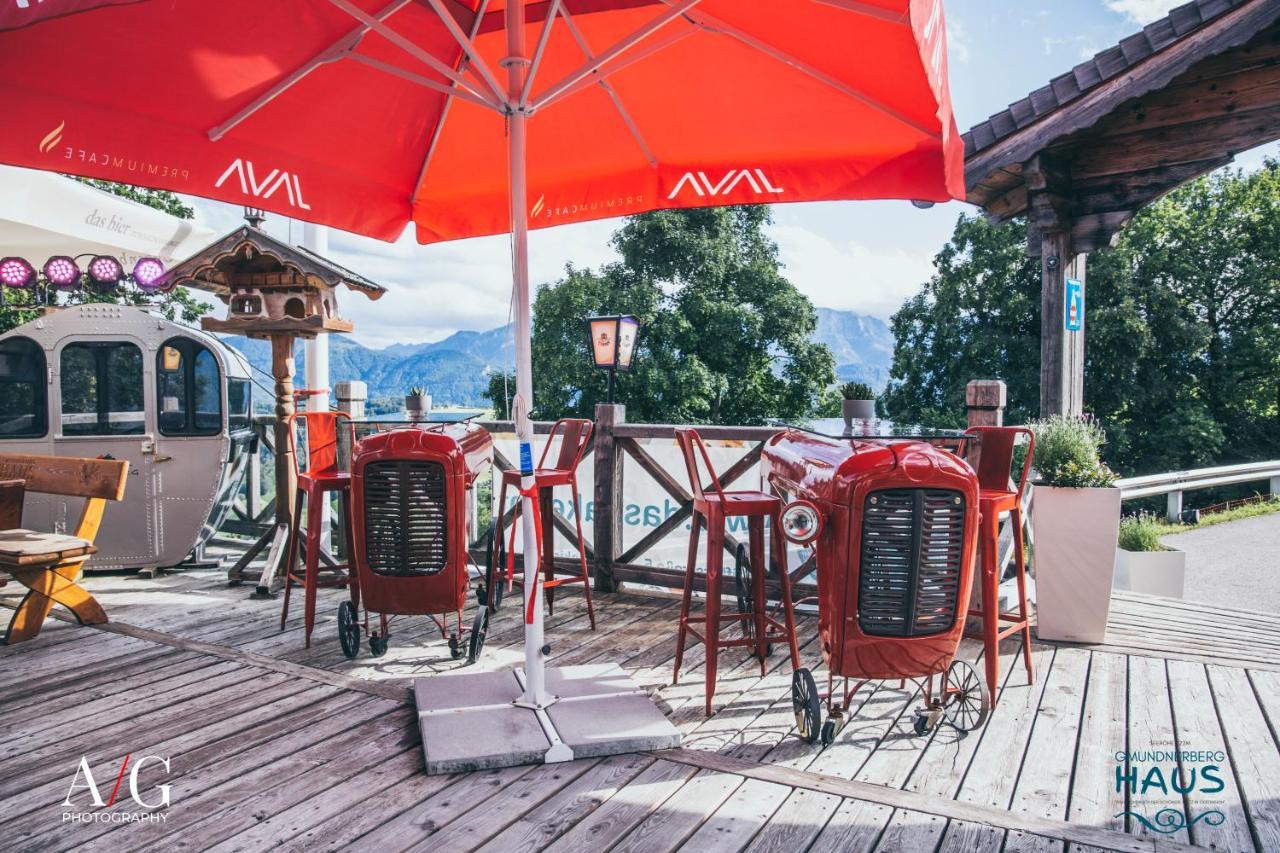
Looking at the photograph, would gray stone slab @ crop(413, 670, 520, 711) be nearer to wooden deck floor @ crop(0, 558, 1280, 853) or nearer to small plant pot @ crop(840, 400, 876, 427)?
wooden deck floor @ crop(0, 558, 1280, 853)

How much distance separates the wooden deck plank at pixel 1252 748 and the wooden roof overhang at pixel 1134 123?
3450 millimetres

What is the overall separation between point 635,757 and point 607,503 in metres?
2.60

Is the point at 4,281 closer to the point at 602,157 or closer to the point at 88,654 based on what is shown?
the point at 88,654

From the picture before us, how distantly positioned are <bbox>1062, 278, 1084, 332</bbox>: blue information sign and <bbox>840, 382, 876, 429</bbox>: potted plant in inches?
122

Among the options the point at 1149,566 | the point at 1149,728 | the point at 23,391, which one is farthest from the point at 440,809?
the point at 1149,566

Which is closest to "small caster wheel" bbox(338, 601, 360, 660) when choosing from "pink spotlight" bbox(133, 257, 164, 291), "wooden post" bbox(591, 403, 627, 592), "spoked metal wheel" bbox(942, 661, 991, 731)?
"wooden post" bbox(591, 403, 627, 592)

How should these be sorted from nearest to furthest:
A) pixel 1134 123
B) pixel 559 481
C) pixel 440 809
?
1. pixel 440 809
2. pixel 559 481
3. pixel 1134 123

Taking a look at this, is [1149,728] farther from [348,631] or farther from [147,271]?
[147,271]

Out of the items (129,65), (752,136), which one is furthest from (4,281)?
(752,136)

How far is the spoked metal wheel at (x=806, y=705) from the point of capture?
2906mm

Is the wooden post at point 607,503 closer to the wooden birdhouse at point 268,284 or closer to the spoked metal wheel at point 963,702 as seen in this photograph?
the wooden birdhouse at point 268,284

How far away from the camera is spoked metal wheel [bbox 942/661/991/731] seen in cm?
307

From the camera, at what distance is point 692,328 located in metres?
25.1

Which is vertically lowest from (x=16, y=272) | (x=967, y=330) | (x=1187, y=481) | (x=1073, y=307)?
(x=1187, y=481)
